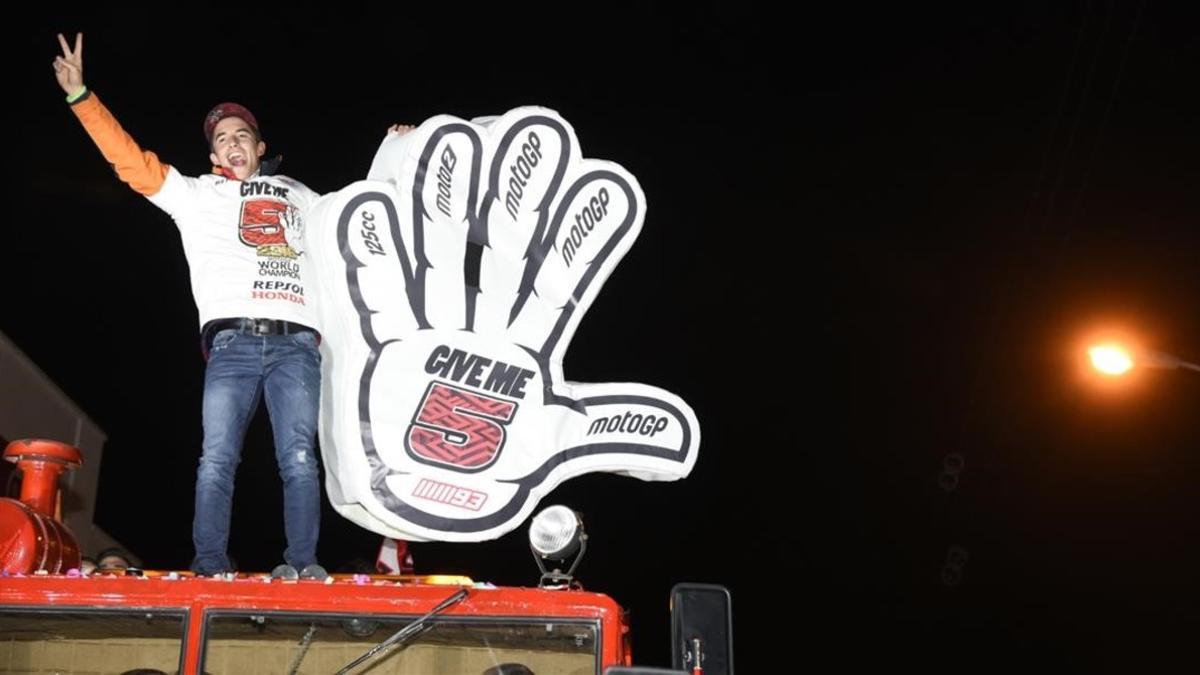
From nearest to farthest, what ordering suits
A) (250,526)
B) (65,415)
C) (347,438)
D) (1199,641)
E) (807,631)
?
(347,438), (65,415), (1199,641), (250,526), (807,631)

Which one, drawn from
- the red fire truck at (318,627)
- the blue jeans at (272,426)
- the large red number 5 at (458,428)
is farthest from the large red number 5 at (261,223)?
the red fire truck at (318,627)

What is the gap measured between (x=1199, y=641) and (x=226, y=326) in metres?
20.6

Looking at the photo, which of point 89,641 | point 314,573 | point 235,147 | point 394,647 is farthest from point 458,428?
point 89,641

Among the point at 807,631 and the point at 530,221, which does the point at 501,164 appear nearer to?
the point at 530,221

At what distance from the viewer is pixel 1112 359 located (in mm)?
14156

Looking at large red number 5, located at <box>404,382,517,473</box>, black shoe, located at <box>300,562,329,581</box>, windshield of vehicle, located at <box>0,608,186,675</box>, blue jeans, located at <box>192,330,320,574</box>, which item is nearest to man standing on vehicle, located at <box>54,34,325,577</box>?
blue jeans, located at <box>192,330,320,574</box>

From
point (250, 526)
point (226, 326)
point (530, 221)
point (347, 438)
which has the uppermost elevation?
point (250, 526)

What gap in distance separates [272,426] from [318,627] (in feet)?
5.41

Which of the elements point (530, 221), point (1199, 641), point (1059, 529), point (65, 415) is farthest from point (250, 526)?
point (530, 221)

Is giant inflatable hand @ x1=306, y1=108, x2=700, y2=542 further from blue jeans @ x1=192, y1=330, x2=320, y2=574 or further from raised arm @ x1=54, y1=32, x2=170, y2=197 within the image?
raised arm @ x1=54, y1=32, x2=170, y2=197

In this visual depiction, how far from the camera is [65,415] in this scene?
16.9 m

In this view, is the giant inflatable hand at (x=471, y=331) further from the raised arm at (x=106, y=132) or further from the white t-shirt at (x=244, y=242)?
the raised arm at (x=106, y=132)

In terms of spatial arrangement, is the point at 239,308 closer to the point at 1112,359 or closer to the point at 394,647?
the point at 394,647

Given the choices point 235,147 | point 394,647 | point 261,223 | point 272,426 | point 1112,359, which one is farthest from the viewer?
point 1112,359
